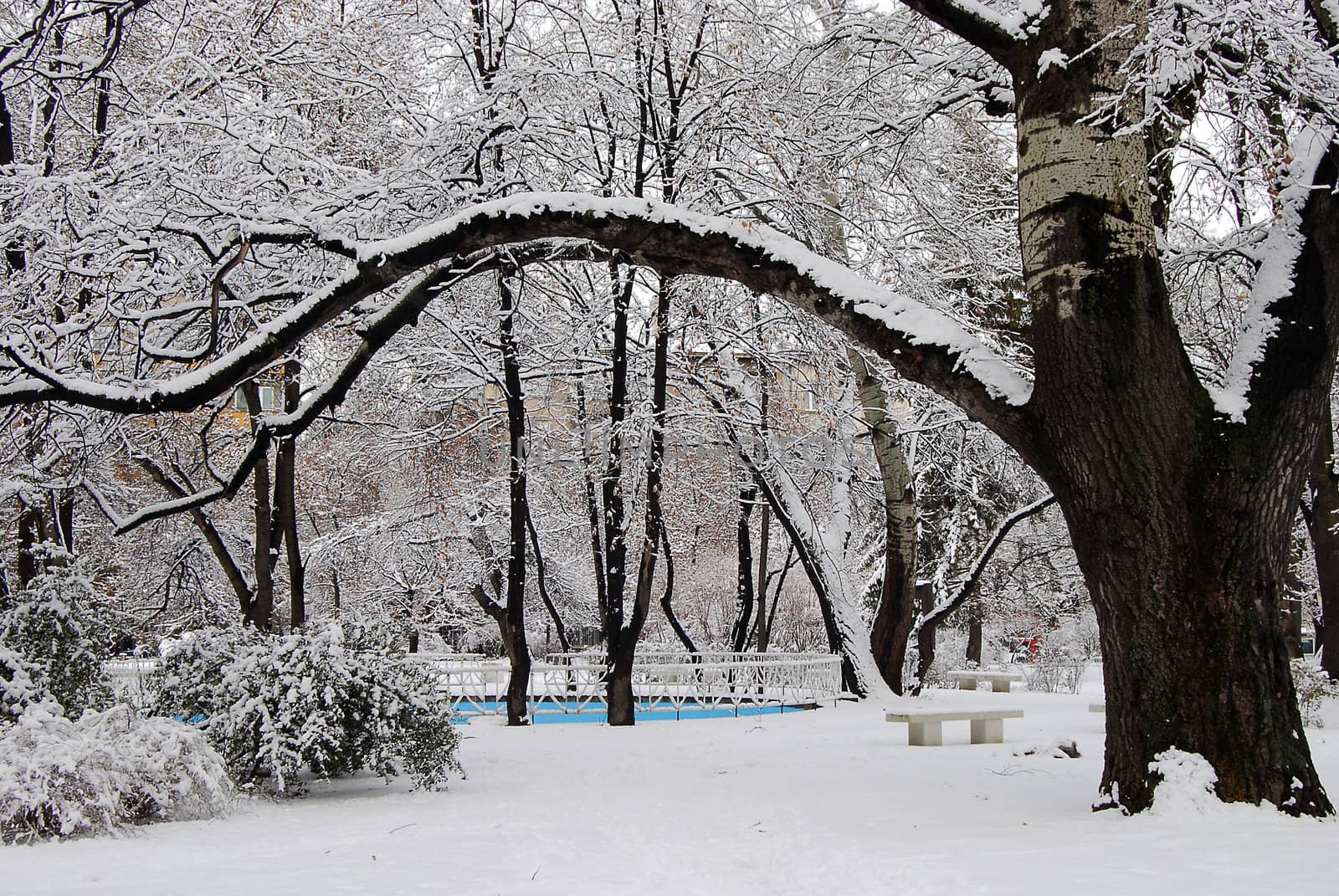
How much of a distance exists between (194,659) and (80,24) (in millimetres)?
9847

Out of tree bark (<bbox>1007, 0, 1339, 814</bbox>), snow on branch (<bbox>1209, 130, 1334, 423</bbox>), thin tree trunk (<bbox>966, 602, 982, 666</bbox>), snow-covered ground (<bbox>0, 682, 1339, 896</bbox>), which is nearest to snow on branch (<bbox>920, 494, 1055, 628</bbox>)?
snow-covered ground (<bbox>0, 682, 1339, 896</bbox>)

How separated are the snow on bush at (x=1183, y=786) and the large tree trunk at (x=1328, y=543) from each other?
11.6 metres

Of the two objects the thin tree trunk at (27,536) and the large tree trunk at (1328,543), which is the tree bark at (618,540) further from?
the large tree trunk at (1328,543)

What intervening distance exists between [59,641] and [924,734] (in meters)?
7.88

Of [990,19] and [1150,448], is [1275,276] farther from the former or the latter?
[990,19]

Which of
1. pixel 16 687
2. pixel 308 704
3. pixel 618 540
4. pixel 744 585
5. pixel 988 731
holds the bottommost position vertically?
pixel 988 731

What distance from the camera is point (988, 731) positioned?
38.0 ft

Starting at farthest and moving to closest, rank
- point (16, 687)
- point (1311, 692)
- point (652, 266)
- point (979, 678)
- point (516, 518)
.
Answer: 1. point (979, 678)
2. point (516, 518)
3. point (1311, 692)
4. point (652, 266)
5. point (16, 687)

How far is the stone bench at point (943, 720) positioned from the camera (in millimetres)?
10617

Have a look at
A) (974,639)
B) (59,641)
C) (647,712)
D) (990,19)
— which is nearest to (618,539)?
(59,641)

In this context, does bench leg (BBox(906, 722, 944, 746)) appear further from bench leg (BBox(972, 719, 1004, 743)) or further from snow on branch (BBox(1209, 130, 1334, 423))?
snow on branch (BBox(1209, 130, 1334, 423))

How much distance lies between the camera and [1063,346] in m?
6.23

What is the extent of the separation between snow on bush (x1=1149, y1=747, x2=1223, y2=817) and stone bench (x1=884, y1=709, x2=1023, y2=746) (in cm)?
468

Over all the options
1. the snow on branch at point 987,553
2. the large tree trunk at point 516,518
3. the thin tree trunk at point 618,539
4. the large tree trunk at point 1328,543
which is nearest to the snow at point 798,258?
the thin tree trunk at point 618,539
